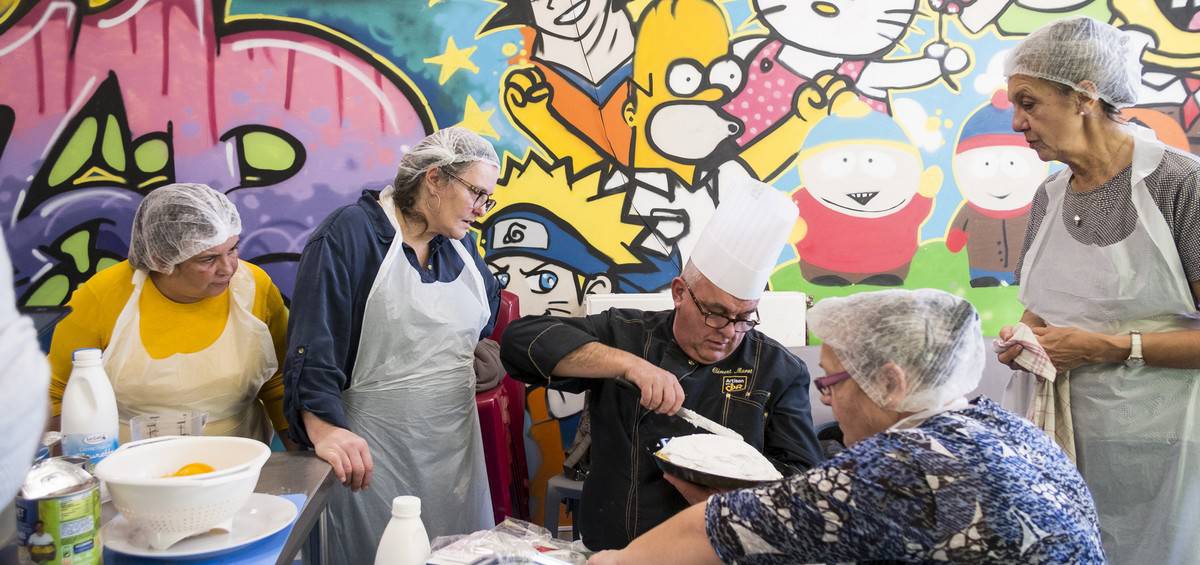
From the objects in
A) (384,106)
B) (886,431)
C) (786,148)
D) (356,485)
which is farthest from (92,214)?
(886,431)

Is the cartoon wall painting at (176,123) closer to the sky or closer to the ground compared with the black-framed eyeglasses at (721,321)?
closer to the sky

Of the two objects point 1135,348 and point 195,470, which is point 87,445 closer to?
point 195,470

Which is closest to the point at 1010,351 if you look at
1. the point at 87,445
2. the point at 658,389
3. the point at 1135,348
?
the point at 1135,348

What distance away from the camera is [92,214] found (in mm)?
3590

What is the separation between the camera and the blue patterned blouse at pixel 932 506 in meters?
1.29

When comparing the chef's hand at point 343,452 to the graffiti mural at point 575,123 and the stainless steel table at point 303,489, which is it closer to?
the stainless steel table at point 303,489

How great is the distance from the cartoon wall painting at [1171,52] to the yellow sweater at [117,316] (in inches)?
151

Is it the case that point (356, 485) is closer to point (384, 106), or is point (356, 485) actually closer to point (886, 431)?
point (886, 431)

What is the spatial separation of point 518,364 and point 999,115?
8.79ft

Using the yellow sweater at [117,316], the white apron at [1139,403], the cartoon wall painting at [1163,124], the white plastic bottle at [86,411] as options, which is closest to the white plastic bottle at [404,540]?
the white plastic bottle at [86,411]

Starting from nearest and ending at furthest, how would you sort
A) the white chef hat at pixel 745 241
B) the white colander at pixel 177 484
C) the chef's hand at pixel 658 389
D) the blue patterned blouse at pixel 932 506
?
the blue patterned blouse at pixel 932 506, the white colander at pixel 177 484, the chef's hand at pixel 658 389, the white chef hat at pixel 745 241

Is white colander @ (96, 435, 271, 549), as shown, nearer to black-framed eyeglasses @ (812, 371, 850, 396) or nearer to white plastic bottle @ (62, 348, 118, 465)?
white plastic bottle @ (62, 348, 118, 465)

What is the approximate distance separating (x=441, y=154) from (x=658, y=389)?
955 mm

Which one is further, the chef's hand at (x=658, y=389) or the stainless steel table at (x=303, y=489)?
the chef's hand at (x=658, y=389)
